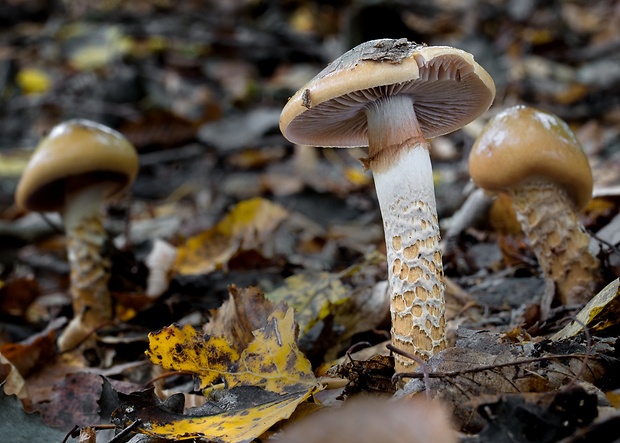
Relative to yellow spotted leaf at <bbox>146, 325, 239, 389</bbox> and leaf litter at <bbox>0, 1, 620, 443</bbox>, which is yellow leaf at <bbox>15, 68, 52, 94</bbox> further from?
yellow spotted leaf at <bbox>146, 325, 239, 389</bbox>

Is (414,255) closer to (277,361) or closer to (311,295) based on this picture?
(277,361)

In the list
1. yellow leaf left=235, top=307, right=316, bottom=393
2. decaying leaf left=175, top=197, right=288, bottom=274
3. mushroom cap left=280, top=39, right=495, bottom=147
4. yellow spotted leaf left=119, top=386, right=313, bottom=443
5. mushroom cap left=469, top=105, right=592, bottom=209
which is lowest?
yellow spotted leaf left=119, top=386, right=313, bottom=443

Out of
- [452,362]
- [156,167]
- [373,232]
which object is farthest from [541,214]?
[156,167]

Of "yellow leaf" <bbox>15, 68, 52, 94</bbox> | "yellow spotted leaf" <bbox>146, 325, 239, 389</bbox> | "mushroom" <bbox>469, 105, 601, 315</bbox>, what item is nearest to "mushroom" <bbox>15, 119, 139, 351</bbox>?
"yellow spotted leaf" <bbox>146, 325, 239, 389</bbox>

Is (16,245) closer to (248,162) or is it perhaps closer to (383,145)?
(248,162)

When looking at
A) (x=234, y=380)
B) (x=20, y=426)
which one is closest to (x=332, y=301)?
(x=234, y=380)

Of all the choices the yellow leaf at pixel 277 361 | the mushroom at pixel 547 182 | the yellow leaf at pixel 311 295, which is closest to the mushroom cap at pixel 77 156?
the yellow leaf at pixel 311 295

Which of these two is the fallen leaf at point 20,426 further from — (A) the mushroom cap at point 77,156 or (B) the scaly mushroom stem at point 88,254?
(A) the mushroom cap at point 77,156
